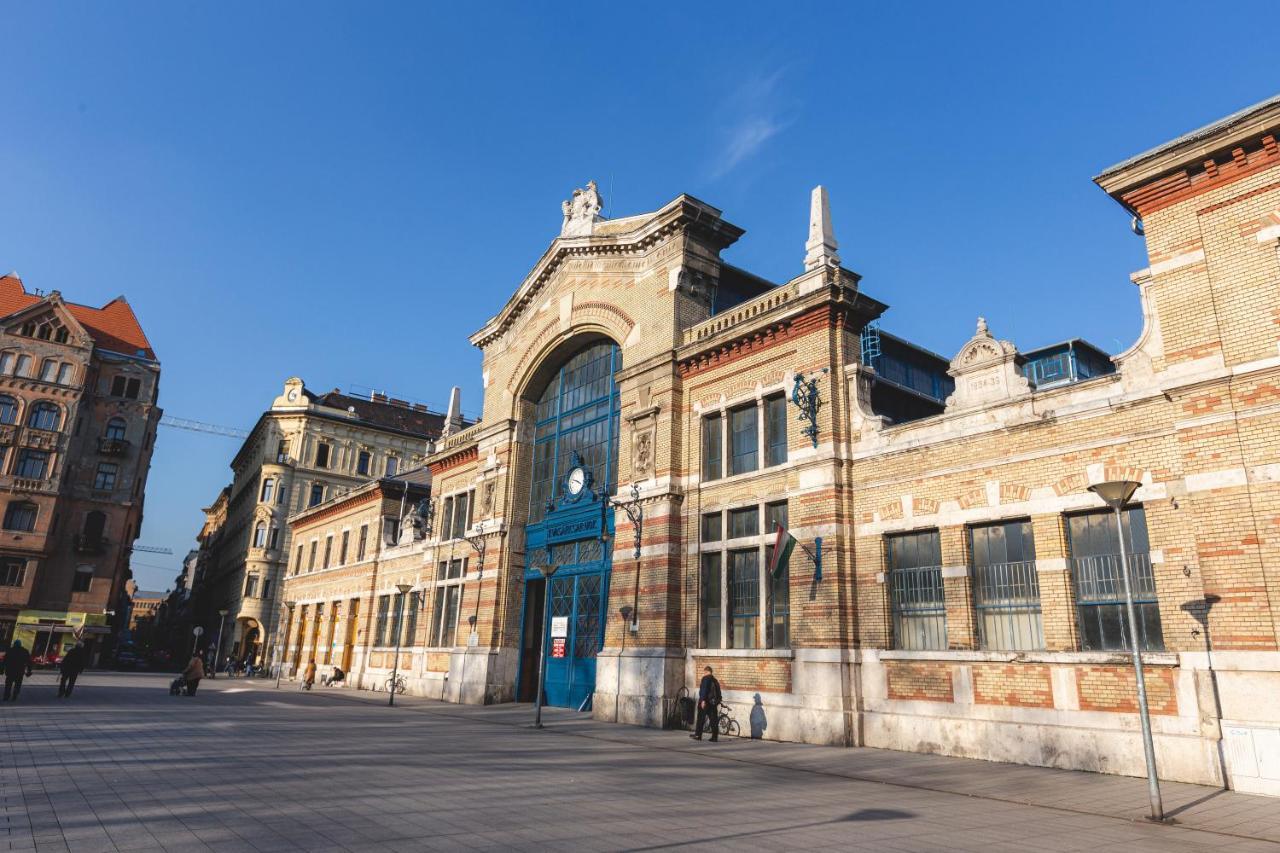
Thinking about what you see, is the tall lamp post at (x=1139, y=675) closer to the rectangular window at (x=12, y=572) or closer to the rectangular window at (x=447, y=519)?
the rectangular window at (x=447, y=519)

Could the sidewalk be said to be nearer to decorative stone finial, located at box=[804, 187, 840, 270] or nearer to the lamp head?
the lamp head

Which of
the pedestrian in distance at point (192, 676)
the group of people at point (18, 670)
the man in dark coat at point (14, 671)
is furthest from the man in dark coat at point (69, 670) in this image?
the pedestrian in distance at point (192, 676)

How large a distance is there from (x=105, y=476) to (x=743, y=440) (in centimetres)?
5160

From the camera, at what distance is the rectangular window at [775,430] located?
20328 mm

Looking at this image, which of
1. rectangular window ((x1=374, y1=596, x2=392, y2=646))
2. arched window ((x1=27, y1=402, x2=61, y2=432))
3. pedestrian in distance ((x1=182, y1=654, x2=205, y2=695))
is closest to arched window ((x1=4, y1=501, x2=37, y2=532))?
arched window ((x1=27, y1=402, x2=61, y2=432))

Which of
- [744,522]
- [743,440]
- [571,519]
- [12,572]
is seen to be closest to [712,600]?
[744,522]

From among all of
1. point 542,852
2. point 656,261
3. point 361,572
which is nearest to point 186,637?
point 361,572

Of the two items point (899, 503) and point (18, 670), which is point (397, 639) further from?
point (899, 503)

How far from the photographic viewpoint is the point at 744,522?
68.3 ft

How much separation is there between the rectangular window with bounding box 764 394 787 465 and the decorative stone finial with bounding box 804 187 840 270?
141 inches

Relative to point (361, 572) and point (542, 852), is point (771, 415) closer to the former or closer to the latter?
point (542, 852)

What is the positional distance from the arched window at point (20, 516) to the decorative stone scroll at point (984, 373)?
186 feet

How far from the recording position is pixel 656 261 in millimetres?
24797

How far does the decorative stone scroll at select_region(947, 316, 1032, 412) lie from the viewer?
1588 centimetres
